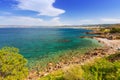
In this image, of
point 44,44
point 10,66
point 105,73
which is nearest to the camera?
point 10,66

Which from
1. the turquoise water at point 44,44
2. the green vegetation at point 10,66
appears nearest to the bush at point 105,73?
the green vegetation at point 10,66

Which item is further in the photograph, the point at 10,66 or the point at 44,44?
the point at 44,44

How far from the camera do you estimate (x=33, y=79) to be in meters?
19.1

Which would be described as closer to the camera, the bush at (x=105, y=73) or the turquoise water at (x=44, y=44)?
the bush at (x=105, y=73)

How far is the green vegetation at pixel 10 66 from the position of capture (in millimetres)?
12789

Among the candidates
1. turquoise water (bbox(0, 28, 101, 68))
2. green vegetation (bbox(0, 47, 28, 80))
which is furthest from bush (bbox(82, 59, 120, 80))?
turquoise water (bbox(0, 28, 101, 68))

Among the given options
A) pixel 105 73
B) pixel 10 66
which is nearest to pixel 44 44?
pixel 10 66

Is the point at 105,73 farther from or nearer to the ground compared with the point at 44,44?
farther from the ground

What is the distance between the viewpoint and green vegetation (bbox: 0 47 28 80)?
12789mm

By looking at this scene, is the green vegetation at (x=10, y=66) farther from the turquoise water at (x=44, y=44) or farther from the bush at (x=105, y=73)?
the turquoise water at (x=44, y=44)

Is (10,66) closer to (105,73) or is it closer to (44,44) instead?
(105,73)

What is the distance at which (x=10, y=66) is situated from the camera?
1291 centimetres

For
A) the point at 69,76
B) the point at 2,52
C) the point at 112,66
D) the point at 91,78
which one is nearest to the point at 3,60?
the point at 2,52

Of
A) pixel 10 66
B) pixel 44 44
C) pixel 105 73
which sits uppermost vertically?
pixel 10 66
